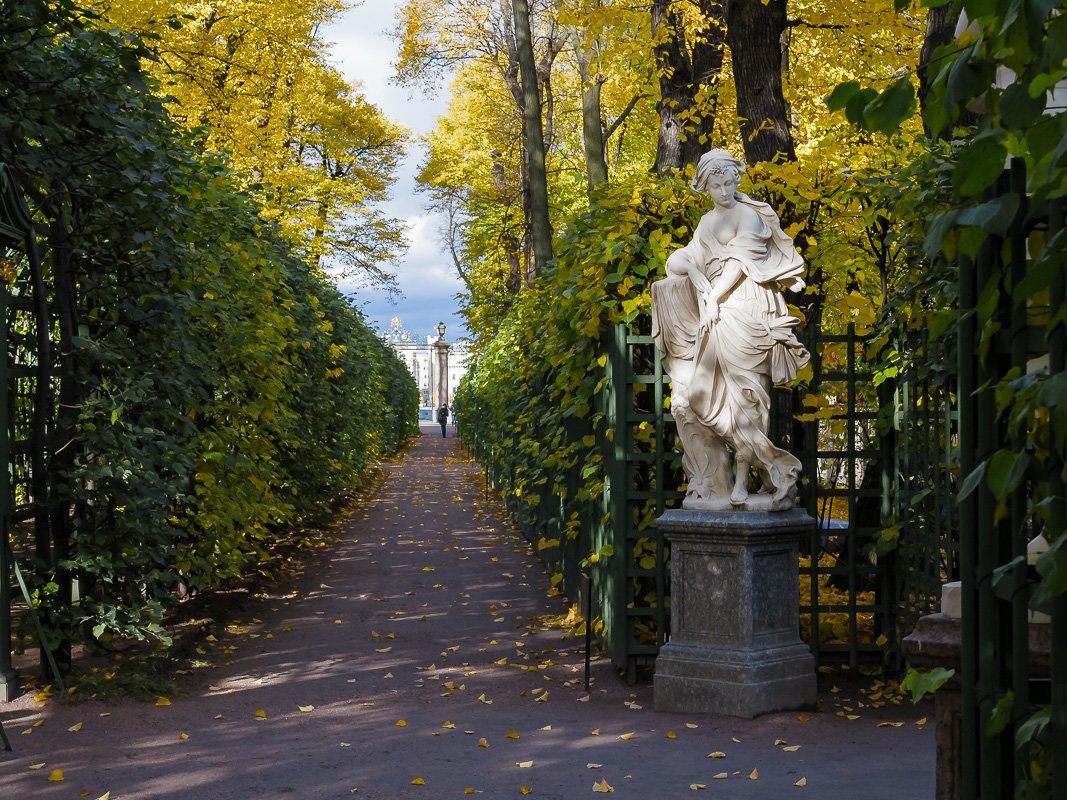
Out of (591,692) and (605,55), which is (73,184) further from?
(605,55)

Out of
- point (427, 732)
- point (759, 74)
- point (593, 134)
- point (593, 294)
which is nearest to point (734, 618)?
point (427, 732)

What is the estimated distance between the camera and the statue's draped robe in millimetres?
6633

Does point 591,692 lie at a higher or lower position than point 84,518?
lower

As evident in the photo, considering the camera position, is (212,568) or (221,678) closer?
(221,678)

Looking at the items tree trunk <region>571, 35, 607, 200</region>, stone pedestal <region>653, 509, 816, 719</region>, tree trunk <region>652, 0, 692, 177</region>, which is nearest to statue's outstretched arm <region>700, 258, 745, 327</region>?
stone pedestal <region>653, 509, 816, 719</region>

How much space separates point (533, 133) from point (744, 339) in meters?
9.80

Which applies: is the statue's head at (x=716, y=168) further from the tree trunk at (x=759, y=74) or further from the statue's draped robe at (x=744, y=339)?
the tree trunk at (x=759, y=74)

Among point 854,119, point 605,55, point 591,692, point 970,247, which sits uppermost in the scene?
point 605,55

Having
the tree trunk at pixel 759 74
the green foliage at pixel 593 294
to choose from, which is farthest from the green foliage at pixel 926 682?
the tree trunk at pixel 759 74

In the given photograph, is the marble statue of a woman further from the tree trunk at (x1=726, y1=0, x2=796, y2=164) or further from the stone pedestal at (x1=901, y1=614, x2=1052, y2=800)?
the stone pedestal at (x1=901, y1=614, x2=1052, y2=800)

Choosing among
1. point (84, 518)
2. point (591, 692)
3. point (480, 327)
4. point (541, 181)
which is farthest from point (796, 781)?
point (480, 327)

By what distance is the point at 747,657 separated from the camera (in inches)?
256

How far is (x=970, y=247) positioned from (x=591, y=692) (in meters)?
5.72

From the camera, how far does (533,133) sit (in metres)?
15.7
